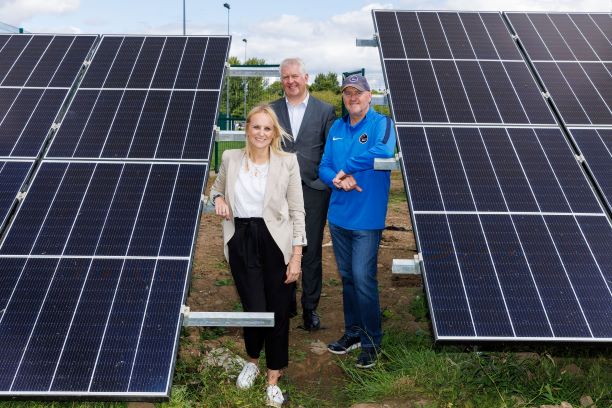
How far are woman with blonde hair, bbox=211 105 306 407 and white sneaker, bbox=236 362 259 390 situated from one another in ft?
0.74

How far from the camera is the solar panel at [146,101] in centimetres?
649

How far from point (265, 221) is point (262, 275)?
19.3 inches

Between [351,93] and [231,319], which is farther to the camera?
[351,93]

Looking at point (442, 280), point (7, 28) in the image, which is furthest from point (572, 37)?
point (7, 28)

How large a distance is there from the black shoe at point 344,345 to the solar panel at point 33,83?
371 cm

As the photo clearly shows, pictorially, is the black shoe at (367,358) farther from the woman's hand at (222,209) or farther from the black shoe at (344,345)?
the woman's hand at (222,209)

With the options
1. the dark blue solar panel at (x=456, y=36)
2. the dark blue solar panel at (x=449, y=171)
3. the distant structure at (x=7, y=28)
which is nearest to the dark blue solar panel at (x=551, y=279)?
the dark blue solar panel at (x=449, y=171)

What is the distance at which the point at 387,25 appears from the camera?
802 cm

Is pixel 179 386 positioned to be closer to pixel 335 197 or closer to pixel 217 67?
pixel 335 197

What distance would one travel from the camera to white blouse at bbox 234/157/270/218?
211 inches

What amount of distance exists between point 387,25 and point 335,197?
2853 mm

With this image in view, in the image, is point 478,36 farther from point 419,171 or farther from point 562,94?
point 419,171

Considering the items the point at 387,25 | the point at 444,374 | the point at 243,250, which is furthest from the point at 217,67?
the point at 444,374

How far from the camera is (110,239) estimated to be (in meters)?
5.68
